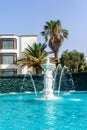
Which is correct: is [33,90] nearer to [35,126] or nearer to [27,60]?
[27,60]

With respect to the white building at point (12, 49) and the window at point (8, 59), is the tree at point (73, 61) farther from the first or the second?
the window at point (8, 59)

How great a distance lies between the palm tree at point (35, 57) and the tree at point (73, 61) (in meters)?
5.15

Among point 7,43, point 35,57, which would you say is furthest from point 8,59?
point 35,57

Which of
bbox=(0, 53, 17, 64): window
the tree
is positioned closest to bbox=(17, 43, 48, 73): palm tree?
bbox=(0, 53, 17, 64): window

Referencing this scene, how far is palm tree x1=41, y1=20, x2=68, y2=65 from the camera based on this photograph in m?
42.8

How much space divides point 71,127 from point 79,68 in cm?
3752

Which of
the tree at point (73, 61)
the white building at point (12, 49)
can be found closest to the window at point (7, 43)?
the white building at point (12, 49)

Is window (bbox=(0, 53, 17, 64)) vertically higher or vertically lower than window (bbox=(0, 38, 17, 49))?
lower

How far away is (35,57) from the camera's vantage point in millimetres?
39219

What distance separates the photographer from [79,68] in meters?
45.9

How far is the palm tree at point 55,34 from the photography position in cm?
4281

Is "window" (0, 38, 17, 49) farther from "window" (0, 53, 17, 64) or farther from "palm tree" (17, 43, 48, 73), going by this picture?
"palm tree" (17, 43, 48, 73)

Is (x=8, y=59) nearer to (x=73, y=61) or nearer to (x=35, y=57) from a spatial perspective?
(x=35, y=57)

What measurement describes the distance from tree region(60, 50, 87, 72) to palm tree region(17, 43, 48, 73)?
16.9 feet
